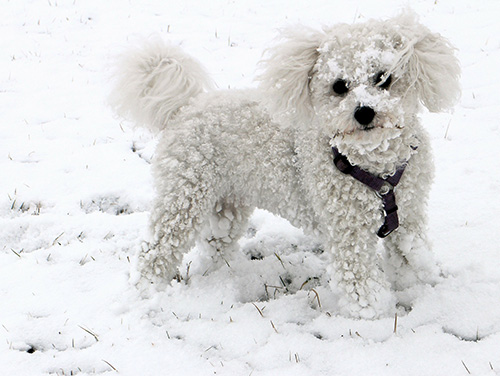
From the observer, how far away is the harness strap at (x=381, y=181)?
2.55 m

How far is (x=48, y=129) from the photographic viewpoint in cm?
505

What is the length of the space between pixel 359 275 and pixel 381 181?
0.56m

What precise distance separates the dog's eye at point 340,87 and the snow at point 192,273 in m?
0.86

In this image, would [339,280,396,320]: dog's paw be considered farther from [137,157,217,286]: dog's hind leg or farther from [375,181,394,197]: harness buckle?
[137,157,217,286]: dog's hind leg

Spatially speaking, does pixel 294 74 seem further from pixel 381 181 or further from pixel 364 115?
pixel 381 181

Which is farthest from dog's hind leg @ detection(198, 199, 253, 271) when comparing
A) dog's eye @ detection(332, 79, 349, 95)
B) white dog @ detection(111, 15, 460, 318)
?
dog's eye @ detection(332, 79, 349, 95)

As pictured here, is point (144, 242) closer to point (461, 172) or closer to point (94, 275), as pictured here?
point (94, 275)

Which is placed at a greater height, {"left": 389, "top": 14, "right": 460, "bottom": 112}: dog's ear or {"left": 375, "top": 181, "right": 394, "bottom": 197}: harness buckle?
{"left": 389, "top": 14, "right": 460, "bottom": 112}: dog's ear

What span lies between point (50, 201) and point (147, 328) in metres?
1.84

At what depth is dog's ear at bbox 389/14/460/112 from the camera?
7.75ft

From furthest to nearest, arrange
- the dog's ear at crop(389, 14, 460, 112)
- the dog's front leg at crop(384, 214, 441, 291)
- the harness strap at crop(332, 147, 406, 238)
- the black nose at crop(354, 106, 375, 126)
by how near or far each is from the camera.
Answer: the dog's front leg at crop(384, 214, 441, 291) → the harness strap at crop(332, 147, 406, 238) → the dog's ear at crop(389, 14, 460, 112) → the black nose at crop(354, 106, 375, 126)

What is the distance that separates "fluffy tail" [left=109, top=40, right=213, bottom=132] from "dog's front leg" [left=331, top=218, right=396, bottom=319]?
1.38 m

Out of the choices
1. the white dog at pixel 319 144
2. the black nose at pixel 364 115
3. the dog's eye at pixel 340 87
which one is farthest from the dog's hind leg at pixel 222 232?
the black nose at pixel 364 115

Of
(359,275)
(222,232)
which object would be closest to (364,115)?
(359,275)
